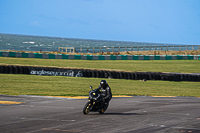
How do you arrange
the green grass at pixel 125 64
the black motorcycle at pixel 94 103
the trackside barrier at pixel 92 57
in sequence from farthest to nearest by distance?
the trackside barrier at pixel 92 57, the green grass at pixel 125 64, the black motorcycle at pixel 94 103

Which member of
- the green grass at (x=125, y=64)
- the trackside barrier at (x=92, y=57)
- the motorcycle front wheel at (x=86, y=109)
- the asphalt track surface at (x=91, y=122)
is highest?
the trackside barrier at (x=92, y=57)

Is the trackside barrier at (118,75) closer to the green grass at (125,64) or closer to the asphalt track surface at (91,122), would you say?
the green grass at (125,64)

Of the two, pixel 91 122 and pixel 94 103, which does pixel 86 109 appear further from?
pixel 91 122

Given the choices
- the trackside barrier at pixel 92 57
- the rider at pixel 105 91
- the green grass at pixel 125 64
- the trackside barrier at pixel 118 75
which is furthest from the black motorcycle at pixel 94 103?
the trackside barrier at pixel 92 57

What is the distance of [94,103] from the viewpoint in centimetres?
1195

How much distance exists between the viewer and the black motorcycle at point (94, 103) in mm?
11797

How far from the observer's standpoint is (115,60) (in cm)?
4769

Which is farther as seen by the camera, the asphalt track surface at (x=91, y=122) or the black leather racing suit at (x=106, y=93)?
the black leather racing suit at (x=106, y=93)

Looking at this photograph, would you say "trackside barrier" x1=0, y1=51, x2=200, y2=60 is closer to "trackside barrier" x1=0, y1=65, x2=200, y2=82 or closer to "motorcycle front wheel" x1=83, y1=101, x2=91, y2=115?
"trackside barrier" x1=0, y1=65, x2=200, y2=82

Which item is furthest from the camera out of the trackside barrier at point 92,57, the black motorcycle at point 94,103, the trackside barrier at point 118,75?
the trackside barrier at point 92,57

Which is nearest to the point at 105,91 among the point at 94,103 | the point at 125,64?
the point at 94,103

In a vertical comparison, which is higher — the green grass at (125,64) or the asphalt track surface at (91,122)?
the green grass at (125,64)

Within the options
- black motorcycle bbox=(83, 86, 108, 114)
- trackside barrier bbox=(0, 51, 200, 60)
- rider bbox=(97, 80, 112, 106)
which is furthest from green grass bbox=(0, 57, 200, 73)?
black motorcycle bbox=(83, 86, 108, 114)

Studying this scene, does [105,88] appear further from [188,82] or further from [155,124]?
[188,82]
